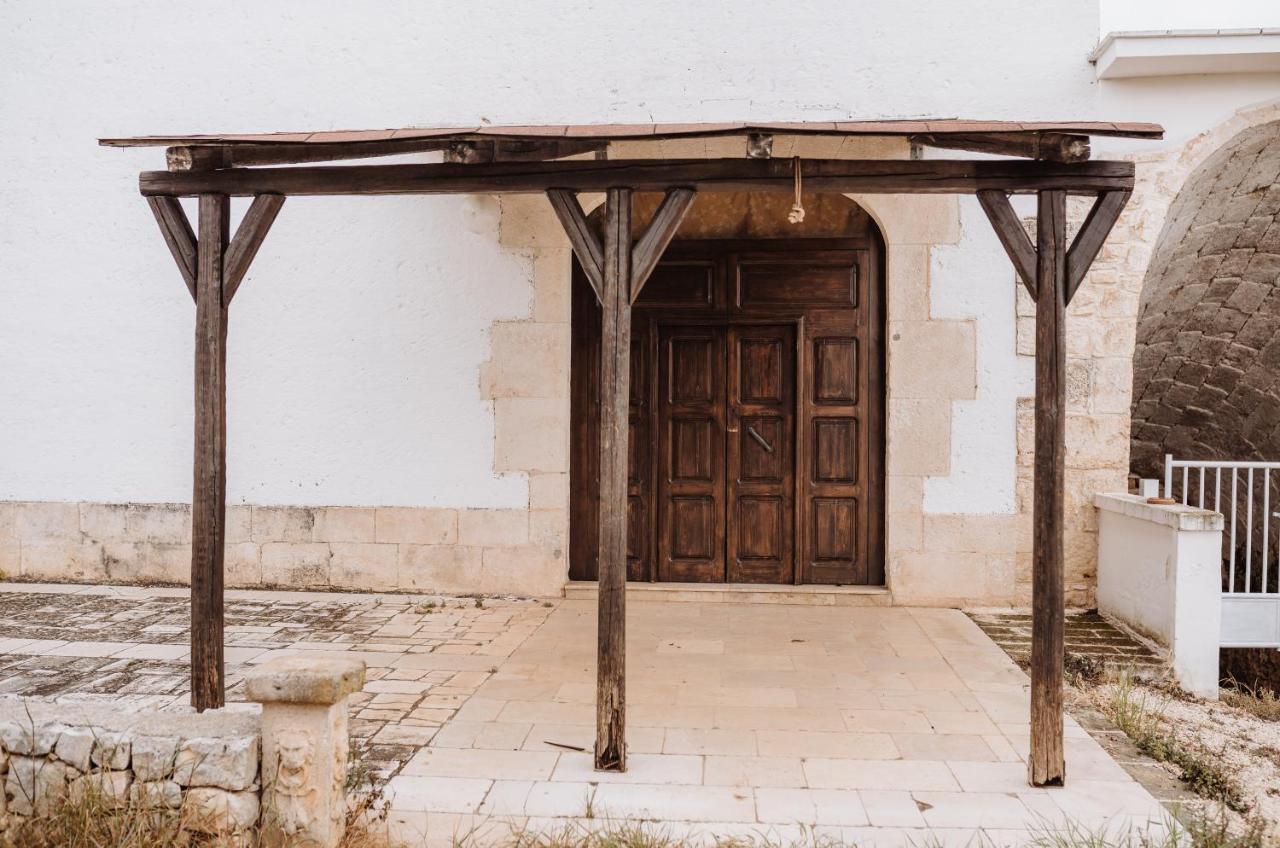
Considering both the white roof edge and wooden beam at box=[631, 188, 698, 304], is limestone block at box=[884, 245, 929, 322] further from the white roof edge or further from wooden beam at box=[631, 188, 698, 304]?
wooden beam at box=[631, 188, 698, 304]

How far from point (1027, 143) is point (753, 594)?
134 inches

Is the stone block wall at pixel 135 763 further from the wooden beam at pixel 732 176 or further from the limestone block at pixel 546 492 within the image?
the limestone block at pixel 546 492

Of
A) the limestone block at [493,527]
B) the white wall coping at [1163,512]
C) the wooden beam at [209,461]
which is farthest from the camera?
the limestone block at [493,527]

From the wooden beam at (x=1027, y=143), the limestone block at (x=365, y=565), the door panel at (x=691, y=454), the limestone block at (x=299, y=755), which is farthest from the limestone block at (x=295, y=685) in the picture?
the door panel at (x=691, y=454)

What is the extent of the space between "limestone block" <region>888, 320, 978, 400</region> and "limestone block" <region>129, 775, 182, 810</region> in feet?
14.6

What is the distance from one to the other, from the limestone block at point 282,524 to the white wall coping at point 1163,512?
197 inches

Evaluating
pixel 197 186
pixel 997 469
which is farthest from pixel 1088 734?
pixel 197 186

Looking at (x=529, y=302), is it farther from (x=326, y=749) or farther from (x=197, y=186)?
(x=326, y=749)

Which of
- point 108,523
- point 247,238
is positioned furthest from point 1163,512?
point 108,523

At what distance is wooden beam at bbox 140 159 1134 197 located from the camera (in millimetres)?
3096

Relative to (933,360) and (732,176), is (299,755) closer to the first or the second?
(732,176)

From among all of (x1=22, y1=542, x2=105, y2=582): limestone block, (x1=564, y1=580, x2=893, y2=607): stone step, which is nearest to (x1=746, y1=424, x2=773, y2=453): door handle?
(x1=564, y1=580, x2=893, y2=607): stone step

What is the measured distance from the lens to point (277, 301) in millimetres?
5926

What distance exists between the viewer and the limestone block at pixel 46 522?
601 centimetres
